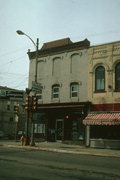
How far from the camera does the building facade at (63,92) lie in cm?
2892

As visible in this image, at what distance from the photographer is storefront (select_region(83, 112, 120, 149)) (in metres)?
25.5

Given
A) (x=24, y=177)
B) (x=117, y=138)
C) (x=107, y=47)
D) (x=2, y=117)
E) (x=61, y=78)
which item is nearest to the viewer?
(x=24, y=177)

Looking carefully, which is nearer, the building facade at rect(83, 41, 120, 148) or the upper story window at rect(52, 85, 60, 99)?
the building facade at rect(83, 41, 120, 148)

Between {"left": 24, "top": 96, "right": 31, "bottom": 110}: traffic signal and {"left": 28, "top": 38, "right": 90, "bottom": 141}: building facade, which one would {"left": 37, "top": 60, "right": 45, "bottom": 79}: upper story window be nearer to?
{"left": 28, "top": 38, "right": 90, "bottom": 141}: building facade

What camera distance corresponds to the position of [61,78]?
101 feet

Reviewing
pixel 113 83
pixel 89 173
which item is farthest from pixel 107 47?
pixel 89 173

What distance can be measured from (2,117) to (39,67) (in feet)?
96.8

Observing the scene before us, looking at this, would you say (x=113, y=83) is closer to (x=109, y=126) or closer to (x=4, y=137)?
(x=109, y=126)

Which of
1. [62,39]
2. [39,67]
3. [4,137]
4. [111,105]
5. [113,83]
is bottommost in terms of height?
[4,137]

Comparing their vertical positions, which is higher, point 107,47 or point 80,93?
point 107,47

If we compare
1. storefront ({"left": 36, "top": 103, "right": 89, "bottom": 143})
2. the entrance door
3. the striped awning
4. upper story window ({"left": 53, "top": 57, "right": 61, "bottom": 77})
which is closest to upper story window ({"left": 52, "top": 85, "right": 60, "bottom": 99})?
upper story window ({"left": 53, "top": 57, "right": 61, "bottom": 77})

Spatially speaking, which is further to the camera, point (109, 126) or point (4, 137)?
point (4, 137)

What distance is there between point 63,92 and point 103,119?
625 centimetres

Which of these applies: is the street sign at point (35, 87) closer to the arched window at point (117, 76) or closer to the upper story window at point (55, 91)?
the upper story window at point (55, 91)
